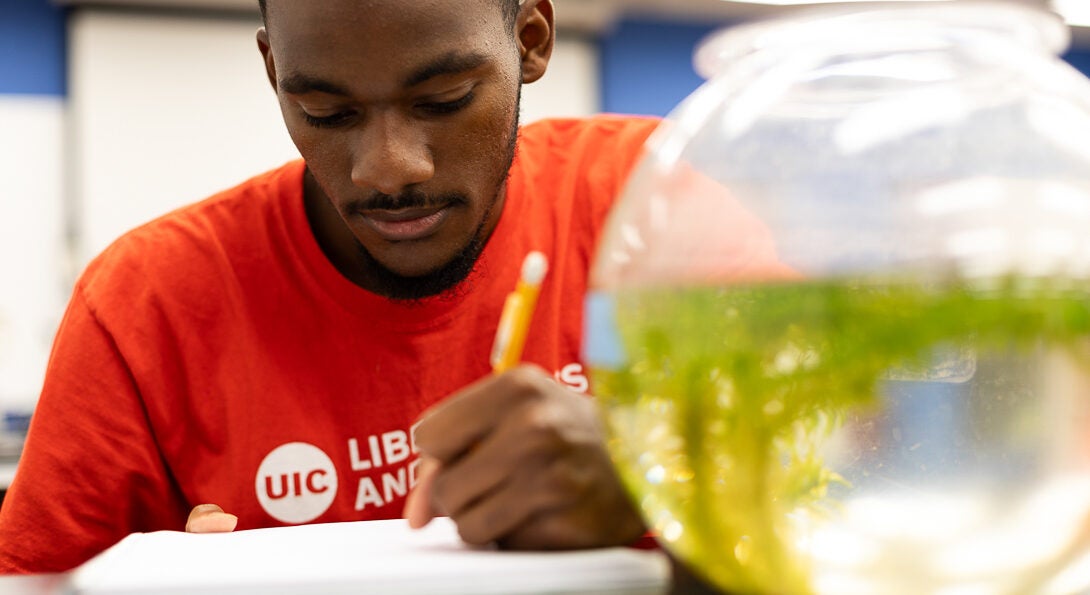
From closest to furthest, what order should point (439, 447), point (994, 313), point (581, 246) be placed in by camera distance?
1. point (994, 313)
2. point (439, 447)
3. point (581, 246)

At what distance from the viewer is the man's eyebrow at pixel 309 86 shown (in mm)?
740

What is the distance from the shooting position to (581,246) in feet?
3.57

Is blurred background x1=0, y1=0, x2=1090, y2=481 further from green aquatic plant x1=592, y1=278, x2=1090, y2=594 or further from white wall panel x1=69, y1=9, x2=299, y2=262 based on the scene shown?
green aquatic plant x1=592, y1=278, x2=1090, y2=594

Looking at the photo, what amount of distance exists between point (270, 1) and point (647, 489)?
0.55 m

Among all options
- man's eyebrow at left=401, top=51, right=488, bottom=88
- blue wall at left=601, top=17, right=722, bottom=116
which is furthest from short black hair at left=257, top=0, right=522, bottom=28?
blue wall at left=601, top=17, right=722, bottom=116

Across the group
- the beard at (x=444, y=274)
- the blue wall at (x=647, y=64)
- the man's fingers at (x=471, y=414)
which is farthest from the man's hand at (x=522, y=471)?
the blue wall at (x=647, y=64)

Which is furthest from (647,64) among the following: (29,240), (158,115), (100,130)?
(29,240)

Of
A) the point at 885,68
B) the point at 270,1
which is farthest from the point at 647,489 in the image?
the point at 270,1

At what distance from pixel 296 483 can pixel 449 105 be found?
0.39 metres

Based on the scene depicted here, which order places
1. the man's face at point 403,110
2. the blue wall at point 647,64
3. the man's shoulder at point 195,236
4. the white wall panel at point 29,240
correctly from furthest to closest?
1. the blue wall at point 647,64
2. the white wall panel at point 29,240
3. the man's shoulder at point 195,236
4. the man's face at point 403,110

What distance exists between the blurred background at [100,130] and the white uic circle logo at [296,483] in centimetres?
262

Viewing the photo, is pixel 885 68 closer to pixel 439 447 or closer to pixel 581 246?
pixel 439 447

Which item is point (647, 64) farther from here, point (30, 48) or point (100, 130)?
point (30, 48)

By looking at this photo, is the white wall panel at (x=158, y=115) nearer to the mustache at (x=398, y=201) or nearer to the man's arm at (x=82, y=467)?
the man's arm at (x=82, y=467)
